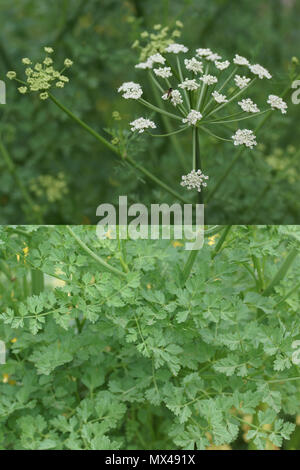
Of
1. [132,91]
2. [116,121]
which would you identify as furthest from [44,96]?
[116,121]

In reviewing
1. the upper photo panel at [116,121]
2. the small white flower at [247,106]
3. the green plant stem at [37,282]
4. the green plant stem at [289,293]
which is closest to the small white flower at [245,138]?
the small white flower at [247,106]

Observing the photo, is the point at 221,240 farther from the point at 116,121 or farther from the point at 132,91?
the point at 116,121

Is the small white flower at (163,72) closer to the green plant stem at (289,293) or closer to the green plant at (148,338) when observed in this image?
the green plant at (148,338)

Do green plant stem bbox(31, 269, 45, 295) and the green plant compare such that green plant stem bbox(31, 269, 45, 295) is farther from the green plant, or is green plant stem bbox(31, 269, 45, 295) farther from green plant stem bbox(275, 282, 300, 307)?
green plant stem bbox(275, 282, 300, 307)

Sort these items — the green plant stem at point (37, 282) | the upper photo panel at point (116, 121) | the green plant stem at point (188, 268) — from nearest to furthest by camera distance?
the green plant stem at point (188, 268) < the green plant stem at point (37, 282) < the upper photo panel at point (116, 121)

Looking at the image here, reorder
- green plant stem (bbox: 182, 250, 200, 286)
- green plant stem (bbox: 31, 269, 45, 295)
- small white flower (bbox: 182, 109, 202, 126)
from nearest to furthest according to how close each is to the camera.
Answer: small white flower (bbox: 182, 109, 202, 126), green plant stem (bbox: 182, 250, 200, 286), green plant stem (bbox: 31, 269, 45, 295)

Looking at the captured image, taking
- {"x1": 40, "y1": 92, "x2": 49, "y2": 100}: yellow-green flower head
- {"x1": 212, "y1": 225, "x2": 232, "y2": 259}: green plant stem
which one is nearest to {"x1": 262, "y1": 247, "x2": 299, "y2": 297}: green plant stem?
{"x1": 212, "y1": 225, "x2": 232, "y2": 259}: green plant stem
